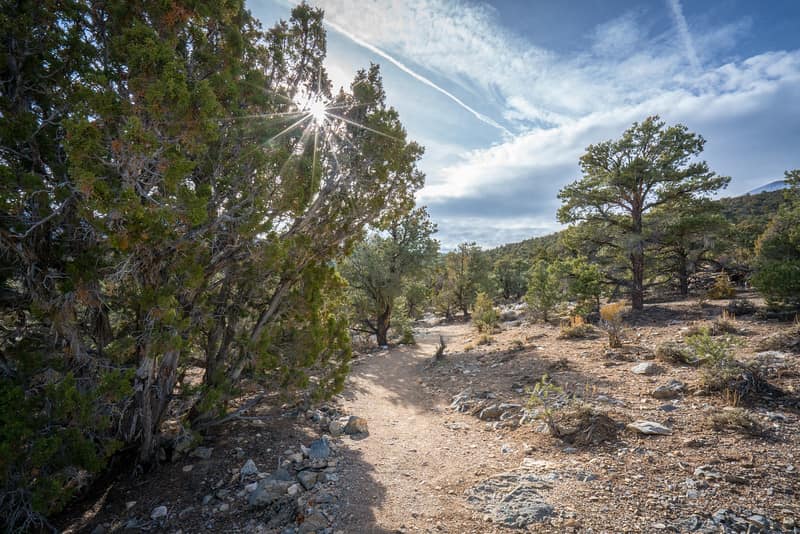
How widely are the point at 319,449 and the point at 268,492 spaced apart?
118 centimetres

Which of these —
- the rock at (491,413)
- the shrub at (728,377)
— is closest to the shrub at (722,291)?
the shrub at (728,377)

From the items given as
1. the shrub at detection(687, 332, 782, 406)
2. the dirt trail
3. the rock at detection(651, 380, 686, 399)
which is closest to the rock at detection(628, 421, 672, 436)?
the rock at detection(651, 380, 686, 399)

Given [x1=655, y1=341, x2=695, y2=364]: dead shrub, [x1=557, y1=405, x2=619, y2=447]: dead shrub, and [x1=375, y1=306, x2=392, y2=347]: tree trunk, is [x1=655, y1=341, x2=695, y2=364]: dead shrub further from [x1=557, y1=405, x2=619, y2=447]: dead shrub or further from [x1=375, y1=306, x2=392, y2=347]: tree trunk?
[x1=375, y1=306, x2=392, y2=347]: tree trunk

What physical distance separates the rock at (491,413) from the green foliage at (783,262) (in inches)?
374

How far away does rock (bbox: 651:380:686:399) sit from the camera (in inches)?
213

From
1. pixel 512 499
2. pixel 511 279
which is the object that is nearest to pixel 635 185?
pixel 512 499

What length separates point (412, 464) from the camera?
4719 mm

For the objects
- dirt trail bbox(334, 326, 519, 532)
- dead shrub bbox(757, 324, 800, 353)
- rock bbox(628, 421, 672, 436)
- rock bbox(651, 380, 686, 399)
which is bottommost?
dirt trail bbox(334, 326, 519, 532)

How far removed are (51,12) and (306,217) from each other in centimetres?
339

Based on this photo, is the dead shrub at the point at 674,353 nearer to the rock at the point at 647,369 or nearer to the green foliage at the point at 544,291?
the rock at the point at 647,369

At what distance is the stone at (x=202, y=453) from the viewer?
15.7ft

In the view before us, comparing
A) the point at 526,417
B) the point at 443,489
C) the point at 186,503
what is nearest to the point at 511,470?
the point at 443,489

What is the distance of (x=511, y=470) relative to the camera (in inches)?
165

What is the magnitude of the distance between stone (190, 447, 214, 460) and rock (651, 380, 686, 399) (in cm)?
752
